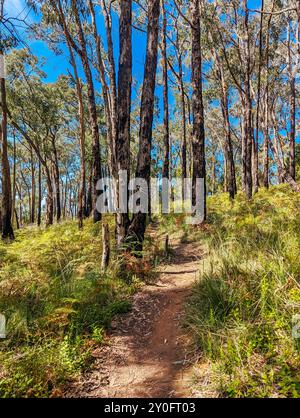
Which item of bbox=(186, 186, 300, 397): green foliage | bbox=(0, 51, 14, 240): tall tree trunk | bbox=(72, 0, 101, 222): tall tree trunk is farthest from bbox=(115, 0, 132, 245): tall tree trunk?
bbox=(0, 51, 14, 240): tall tree trunk

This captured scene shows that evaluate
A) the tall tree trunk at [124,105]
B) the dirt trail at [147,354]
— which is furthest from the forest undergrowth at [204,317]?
the tall tree trunk at [124,105]

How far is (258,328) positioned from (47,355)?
2198mm

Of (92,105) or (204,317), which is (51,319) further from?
(92,105)

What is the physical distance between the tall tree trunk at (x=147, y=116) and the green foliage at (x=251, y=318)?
201 cm

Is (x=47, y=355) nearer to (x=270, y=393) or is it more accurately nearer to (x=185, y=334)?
(x=185, y=334)

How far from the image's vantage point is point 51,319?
3469mm

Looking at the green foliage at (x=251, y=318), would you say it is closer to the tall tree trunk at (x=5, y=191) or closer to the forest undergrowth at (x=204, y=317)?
the forest undergrowth at (x=204, y=317)

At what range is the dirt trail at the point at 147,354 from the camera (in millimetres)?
2791

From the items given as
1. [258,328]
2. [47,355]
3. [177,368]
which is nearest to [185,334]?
[177,368]

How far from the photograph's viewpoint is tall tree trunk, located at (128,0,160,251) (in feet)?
20.4

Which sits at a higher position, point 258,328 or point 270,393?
point 258,328

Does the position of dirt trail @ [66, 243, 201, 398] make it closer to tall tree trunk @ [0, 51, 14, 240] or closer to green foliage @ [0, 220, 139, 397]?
green foliage @ [0, 220, 139, 397]

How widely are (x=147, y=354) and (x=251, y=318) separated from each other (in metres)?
1.26
